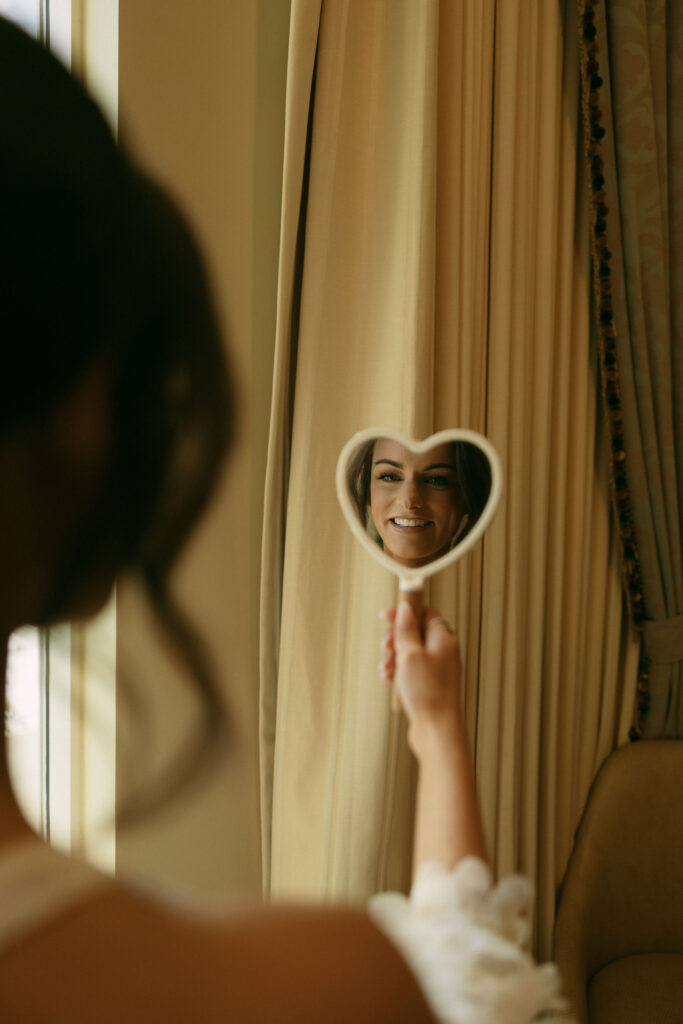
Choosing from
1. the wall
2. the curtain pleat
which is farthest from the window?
the curtain pleat

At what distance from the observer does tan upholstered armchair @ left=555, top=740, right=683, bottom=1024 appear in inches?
81.1

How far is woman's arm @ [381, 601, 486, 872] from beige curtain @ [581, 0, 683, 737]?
133cm

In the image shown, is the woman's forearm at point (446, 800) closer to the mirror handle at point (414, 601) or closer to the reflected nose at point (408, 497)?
the mirror handle at point (414, 601)

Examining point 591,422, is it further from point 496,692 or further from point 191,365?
point 191,365

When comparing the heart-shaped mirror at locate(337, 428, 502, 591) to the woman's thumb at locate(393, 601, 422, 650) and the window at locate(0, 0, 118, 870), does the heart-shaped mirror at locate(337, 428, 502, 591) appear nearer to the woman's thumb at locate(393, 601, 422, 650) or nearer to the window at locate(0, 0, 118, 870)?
the woman's thumb at locate(393, 601, 422, 650)

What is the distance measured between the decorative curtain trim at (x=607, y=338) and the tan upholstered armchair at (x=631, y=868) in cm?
13

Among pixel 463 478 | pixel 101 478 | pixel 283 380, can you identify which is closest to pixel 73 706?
pixel 283 380

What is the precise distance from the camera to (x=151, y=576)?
0.66m

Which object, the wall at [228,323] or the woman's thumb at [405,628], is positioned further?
the wall at [228,323]

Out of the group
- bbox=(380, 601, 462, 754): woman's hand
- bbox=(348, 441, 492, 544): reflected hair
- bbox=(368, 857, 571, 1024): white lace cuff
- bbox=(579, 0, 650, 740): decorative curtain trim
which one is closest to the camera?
bbox=(368, 857, 571, 1024): white lace cuff

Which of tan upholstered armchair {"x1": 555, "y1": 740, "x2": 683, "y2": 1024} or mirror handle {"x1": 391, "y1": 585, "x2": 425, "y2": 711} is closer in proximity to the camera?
mirror handle {"x1": 391, "y1": 585, "x2": 425, "y2": 711}

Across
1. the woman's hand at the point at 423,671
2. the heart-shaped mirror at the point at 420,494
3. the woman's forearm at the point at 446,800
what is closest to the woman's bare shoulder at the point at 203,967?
the woman's forearm at the point at 446,800

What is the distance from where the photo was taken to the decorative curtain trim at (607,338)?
2.01 meters

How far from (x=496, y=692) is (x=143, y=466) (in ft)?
4.65
